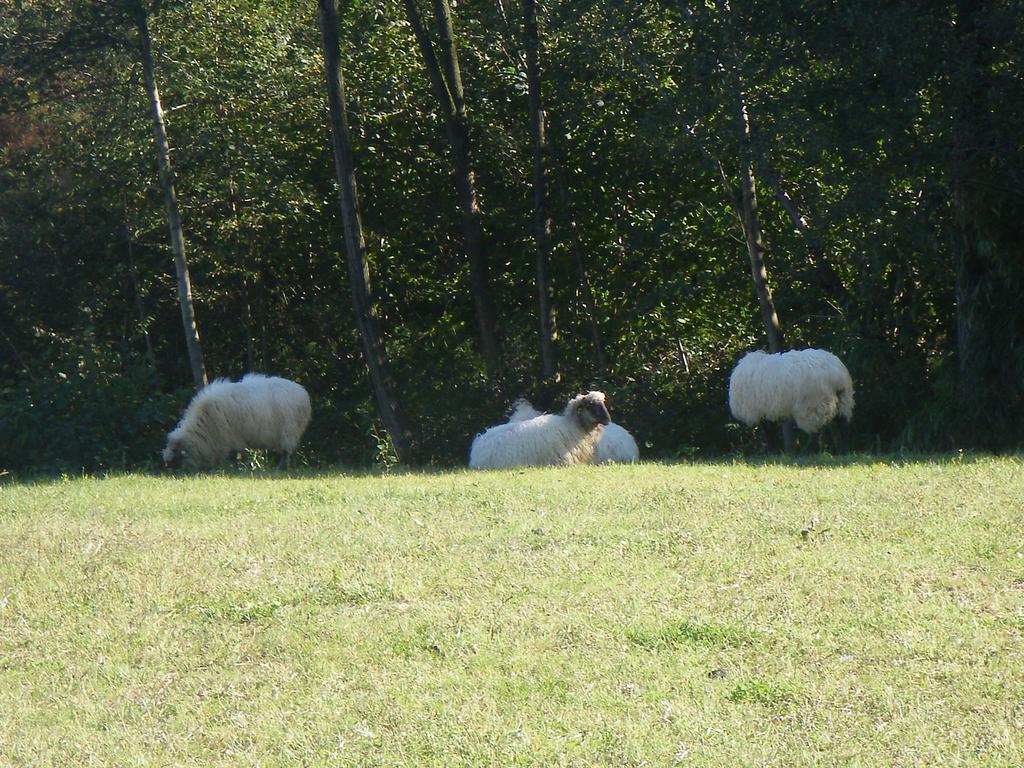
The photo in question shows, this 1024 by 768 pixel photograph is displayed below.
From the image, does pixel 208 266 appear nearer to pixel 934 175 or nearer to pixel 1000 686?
pixel 934 175

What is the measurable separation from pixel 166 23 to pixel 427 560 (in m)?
13.2

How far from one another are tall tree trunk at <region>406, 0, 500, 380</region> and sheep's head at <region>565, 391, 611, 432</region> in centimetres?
426

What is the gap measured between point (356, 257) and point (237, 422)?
9.34 feet

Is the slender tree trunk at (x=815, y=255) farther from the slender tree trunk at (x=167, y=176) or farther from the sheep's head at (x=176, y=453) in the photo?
the sheep's head at (x=176, y=453)

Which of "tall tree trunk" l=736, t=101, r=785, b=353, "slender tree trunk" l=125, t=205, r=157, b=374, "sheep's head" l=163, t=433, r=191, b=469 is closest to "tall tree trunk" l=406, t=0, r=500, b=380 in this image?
"tall tree trunk" l=736, t=101, r=785, b=353

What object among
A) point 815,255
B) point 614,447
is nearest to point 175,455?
point 614,447

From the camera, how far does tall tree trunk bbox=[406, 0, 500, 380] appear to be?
19.5m

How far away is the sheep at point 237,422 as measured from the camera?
1695cm

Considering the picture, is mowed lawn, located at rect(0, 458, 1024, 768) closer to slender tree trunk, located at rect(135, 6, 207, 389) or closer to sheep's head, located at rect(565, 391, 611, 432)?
sheep's head, located at rect(565, 391, 611, 432)

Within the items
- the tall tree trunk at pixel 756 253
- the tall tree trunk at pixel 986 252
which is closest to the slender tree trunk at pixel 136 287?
the tall tree trunk at pixel 756 253

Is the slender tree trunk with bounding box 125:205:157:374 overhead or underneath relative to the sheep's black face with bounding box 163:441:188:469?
overhead

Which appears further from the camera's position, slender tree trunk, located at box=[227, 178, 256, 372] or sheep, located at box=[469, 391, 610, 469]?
slender tree trunk, located at box=[227, 178, 256, 372]

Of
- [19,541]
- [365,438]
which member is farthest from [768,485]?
[365,438]

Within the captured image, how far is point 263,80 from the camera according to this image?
20.0 m
